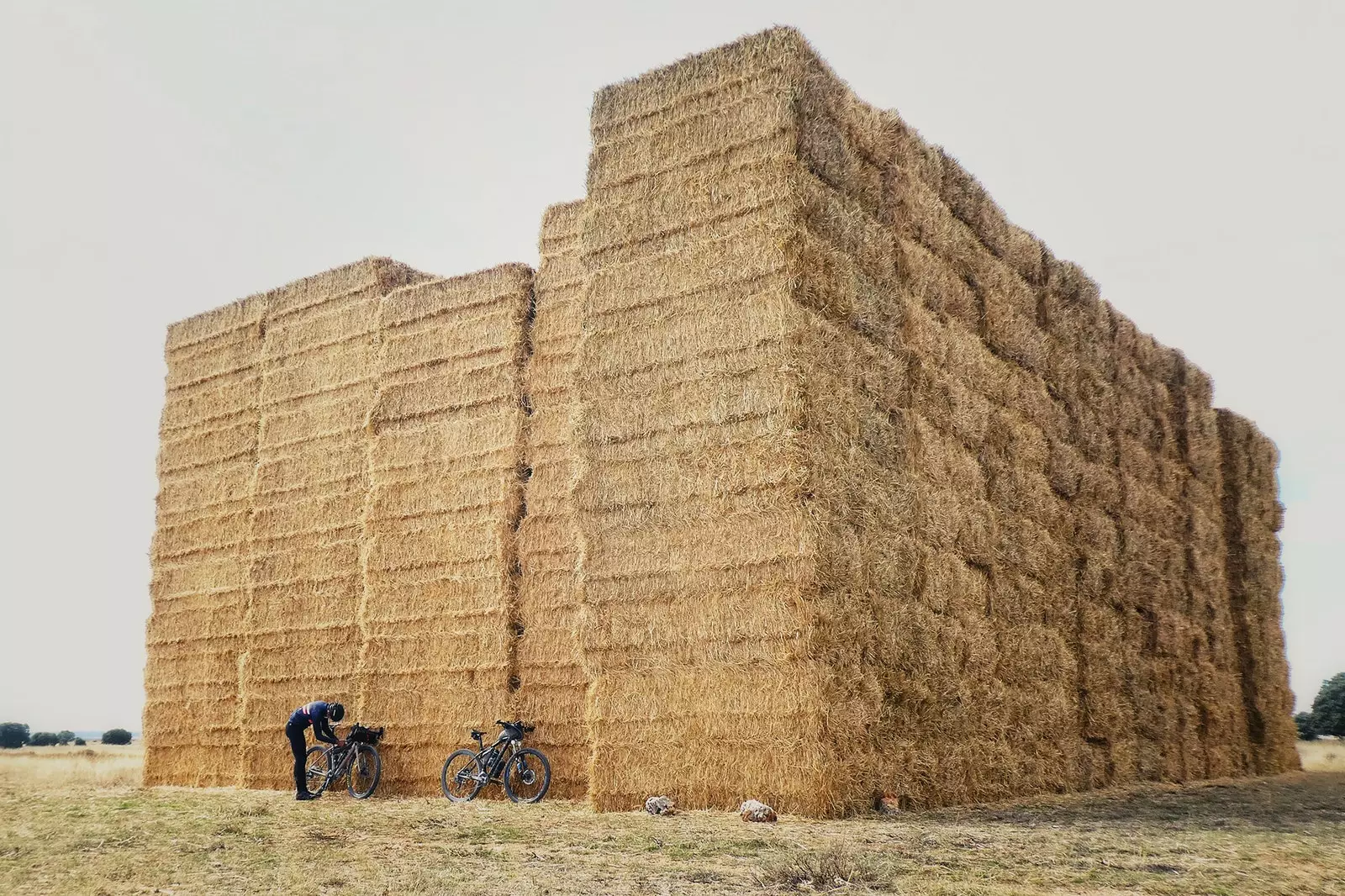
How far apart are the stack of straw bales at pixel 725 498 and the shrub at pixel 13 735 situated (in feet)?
98.5

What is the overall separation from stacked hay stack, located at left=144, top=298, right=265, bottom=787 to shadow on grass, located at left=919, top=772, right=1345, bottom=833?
9.92 metres

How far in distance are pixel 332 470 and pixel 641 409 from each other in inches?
235

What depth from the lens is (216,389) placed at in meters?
17.2

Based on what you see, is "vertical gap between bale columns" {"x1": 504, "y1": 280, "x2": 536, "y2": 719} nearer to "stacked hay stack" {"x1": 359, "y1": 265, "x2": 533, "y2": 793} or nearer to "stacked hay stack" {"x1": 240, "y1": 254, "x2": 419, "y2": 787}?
"stacked hay stack" {"x1": 359, "y1": 265, "x2": 533, "y2": 793}

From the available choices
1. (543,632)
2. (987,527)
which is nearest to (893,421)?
(987,527)

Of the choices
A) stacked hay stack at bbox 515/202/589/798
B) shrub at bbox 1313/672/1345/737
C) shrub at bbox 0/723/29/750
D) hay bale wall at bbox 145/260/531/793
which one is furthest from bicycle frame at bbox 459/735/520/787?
shrub at bbox 0/723/29/750

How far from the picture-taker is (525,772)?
1273 cm

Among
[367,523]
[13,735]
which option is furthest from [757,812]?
[13,735]

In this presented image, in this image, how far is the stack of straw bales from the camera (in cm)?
1029

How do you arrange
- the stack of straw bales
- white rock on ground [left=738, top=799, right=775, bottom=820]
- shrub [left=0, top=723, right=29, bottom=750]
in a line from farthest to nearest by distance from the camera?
shrub [left=0, top=723, right=29, bottom=750], the stack of straw bales, white rock on ground [left=738, top=799, right=775, bottom=820]

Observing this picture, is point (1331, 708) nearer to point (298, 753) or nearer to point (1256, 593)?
point (1256, 593)

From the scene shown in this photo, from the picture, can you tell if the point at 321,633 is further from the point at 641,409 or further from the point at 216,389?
the point at 641,409

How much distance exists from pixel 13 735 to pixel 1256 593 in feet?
131

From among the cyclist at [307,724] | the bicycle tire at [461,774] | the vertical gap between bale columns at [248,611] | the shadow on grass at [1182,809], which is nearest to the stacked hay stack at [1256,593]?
the shadow on grass at [1182,809]
